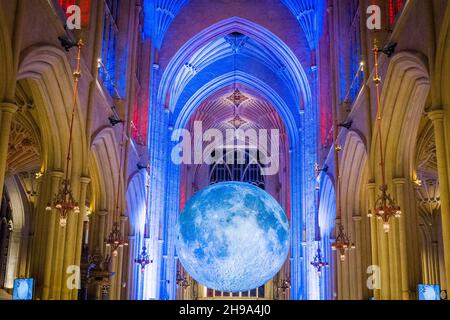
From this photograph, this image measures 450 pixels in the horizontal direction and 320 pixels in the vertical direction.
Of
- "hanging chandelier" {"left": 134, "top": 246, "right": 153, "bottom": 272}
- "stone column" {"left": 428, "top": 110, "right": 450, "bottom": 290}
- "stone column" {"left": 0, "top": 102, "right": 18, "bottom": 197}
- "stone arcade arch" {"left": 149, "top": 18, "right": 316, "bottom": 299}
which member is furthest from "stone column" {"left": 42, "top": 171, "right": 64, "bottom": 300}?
"stone arcade arch" {"left": 149, "top": 18, "right": 316, "bottom": 299}

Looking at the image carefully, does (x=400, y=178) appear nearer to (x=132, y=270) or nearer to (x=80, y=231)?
(x=80, y=231)

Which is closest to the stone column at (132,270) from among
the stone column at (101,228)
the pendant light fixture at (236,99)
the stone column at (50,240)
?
the stone column at (101,228)

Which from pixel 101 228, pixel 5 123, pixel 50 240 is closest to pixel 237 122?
pixel 101 228

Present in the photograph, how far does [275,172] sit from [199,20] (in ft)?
54.0

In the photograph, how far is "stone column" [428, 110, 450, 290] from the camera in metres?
8.88

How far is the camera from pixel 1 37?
8.99 metres

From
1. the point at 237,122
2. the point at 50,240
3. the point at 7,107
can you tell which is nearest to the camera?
the point at 7,107

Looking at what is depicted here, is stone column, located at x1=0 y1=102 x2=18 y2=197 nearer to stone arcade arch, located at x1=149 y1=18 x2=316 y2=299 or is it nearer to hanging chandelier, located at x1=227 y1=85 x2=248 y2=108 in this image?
stone arcade arch, located at x1=149 y1=18 x2=316 y2=299

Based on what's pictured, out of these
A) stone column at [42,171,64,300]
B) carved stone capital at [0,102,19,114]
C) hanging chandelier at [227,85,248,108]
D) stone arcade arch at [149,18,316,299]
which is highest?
hanging chandelier at [227,85,248,108]

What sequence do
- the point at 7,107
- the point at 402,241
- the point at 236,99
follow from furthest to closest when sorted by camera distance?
the point at 236,99 → the point at 402,241 → the point at 7,107

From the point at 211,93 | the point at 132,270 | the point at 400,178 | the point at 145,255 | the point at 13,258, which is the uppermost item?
the point at 211,93

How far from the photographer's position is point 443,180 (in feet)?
29.7

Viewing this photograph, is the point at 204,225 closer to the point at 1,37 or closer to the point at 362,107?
the point at 362,107

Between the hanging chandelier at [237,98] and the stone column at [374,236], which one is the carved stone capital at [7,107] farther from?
the hanging chandelier at [237,98]
